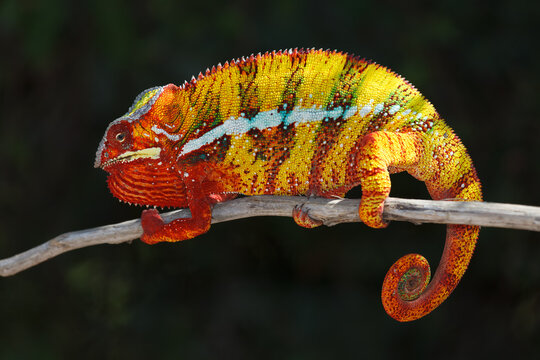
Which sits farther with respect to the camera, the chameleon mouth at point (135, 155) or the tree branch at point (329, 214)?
the chameleon mouth at point (135, 155)

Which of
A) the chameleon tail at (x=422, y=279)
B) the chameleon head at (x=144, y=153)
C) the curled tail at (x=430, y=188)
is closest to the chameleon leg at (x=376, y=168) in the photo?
the curled tail at (x=430, y=188)

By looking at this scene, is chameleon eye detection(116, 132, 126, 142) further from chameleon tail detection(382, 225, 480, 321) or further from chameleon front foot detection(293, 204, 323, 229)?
chameleon tail detection(382, 225, 480, 321)

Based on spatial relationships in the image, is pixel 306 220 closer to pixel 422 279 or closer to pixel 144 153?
pixel 422 279

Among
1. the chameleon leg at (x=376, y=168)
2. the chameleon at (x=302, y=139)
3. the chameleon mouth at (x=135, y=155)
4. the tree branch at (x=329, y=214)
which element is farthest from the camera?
the chameleon mouth at (x=135, y=155)

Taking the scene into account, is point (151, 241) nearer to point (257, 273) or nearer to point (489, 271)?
point (257, 273)

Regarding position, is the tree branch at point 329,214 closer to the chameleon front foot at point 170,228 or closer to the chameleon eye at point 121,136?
the chameleon front foot at point 170,228

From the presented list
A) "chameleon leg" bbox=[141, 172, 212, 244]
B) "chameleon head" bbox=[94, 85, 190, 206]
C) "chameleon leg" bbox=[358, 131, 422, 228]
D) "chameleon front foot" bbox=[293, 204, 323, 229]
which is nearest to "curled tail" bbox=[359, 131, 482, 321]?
"chameleon leg" bbox=[358, 131, 422, 228]
